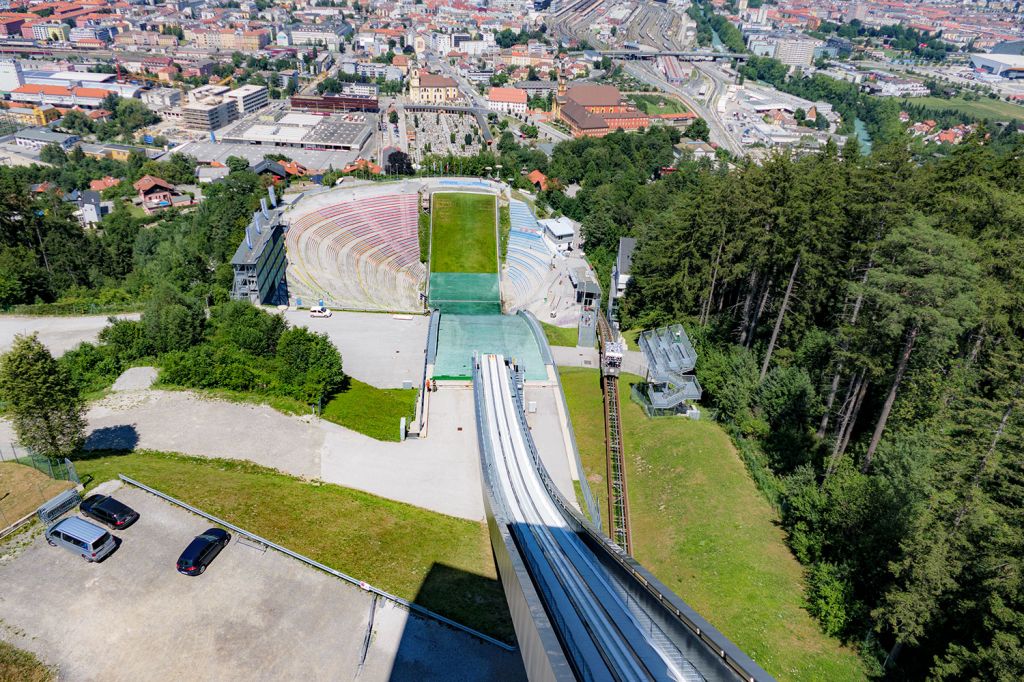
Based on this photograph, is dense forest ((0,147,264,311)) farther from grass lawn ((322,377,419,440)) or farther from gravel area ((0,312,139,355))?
grass lawn ((322,377,419,440))

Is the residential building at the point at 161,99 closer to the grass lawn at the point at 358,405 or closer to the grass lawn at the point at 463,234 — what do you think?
the grass lawn at the point at 463,234

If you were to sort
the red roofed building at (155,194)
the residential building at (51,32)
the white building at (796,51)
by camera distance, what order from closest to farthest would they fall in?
the red roofed building at (155,194) < the residential building at (51,32) < the white building at (796,51)

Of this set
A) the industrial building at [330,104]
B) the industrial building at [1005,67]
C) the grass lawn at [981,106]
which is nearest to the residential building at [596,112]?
the industrial building at [330,104]

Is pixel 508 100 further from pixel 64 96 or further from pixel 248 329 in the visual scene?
pixel 248 329

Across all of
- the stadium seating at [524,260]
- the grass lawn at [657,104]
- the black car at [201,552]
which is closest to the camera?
the black car at [201,552]

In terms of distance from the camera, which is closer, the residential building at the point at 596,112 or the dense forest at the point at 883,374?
the dense forest at the point at 883,374

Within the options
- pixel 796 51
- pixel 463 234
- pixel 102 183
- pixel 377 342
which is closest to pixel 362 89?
pixel 102 183

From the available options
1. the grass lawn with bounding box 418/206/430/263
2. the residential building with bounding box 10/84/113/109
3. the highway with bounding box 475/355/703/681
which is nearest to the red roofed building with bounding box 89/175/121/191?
the residential building with bounding box 10/84/113/109

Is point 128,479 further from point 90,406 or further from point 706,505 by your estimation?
point 706,505
